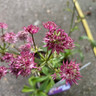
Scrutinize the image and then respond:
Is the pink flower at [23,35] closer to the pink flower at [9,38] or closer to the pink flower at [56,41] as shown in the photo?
the pink flower at [9,38]

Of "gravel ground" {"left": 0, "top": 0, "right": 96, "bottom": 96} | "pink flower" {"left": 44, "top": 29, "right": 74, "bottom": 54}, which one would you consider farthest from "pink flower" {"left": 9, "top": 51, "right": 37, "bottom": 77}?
"gravel ground" {"left": 0, "top": 0, "right": 96, "bottom": 96}

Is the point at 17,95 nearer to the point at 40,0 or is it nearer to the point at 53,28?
the point at 53,28

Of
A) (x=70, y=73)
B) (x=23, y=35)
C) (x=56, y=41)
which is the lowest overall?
(x=70, y=73)

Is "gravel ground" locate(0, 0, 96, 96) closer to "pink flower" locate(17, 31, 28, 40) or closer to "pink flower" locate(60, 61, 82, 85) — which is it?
"pink flower" locate(17, 31, 28, 40)

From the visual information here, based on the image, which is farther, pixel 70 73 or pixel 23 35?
pixel 23 35

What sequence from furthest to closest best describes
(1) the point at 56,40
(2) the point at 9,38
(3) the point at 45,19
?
1. (3) the point at 45,19
2. (2) the point at 9,38
3. (1) the point at 56,40

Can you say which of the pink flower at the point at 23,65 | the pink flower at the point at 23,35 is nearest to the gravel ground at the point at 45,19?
the pink flower at the point at 23,35

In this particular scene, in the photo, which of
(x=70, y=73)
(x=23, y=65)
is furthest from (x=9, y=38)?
(x=70, y=73)

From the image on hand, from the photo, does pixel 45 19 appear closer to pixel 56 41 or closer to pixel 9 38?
pixel 9 38

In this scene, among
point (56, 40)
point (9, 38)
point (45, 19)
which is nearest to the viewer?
point (56, 40)

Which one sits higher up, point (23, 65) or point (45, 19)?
point (45, 19)
